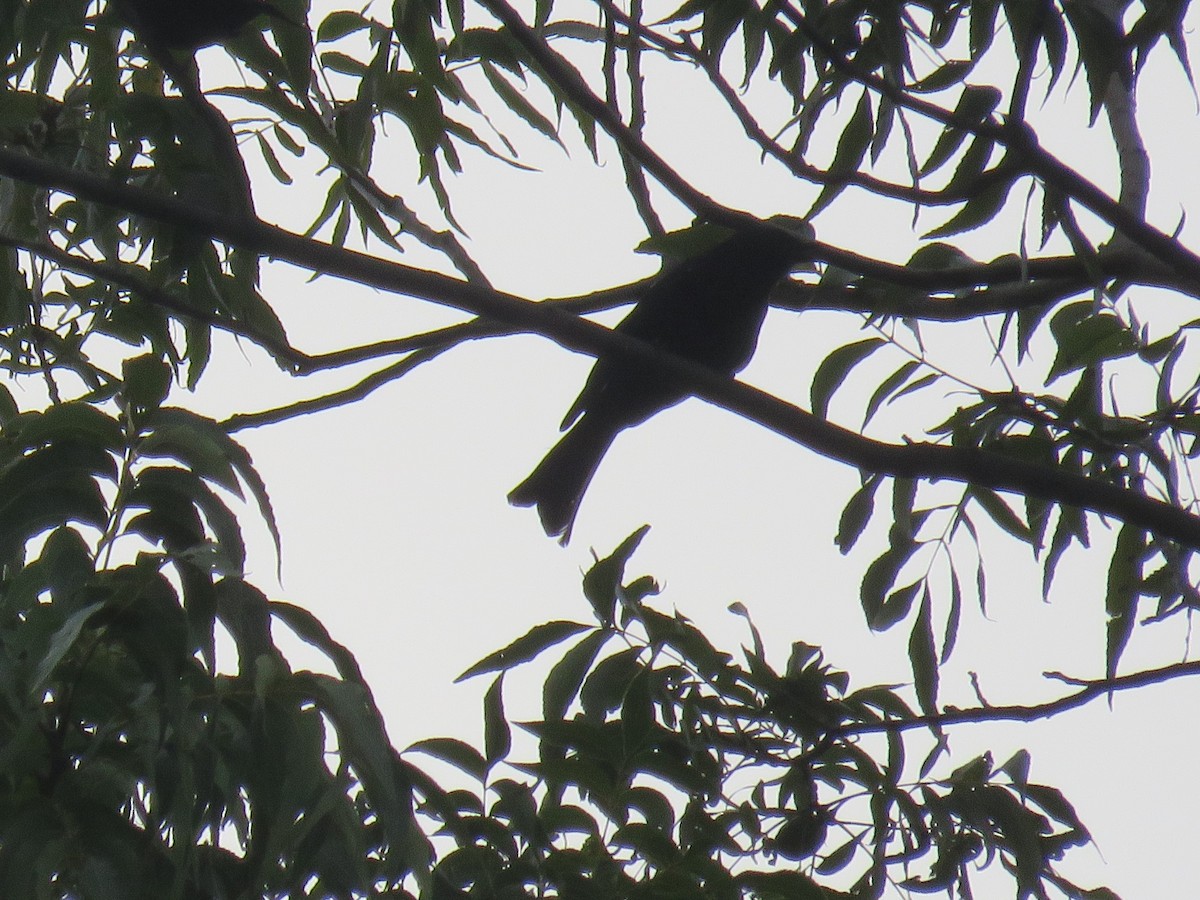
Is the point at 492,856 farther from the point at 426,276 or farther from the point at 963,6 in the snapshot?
the point at 963,6

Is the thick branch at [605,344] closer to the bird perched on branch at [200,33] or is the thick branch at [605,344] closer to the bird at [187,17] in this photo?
the bird perched on branch at [200,33]

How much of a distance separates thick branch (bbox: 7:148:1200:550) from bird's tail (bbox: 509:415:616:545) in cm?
160

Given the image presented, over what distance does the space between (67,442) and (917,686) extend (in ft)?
4.20

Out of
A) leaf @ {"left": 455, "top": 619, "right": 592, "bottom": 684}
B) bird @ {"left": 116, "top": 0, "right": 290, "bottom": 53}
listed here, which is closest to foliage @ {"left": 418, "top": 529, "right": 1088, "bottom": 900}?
leaf @ {"left": 455, "top": 619, "right": 592, "bottom": 684}

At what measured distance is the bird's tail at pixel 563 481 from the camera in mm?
3547

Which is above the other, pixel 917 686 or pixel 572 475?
pixel 572 475

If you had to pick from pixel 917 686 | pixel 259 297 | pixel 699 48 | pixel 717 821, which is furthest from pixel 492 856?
pixel 699 48

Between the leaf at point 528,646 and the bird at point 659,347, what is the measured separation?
58.8 inches

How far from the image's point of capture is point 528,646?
76.4 inches

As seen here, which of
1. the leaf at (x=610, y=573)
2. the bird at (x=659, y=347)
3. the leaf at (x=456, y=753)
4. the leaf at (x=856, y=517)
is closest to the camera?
the leaf at (x=456, y=753)

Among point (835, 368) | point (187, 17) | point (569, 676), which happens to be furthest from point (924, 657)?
point (187, 17)

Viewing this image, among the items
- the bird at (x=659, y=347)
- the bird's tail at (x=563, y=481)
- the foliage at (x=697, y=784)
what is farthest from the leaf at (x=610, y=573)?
the bird's tail at (x=563, y=481)

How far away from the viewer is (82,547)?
5.11ft

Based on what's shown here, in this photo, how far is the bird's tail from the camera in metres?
3.55
